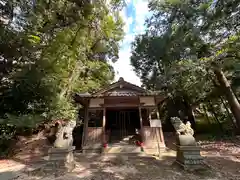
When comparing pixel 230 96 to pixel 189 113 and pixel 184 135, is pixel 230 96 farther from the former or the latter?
pixel 184 135

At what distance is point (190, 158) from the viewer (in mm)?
5578

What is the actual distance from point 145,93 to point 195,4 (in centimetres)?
568

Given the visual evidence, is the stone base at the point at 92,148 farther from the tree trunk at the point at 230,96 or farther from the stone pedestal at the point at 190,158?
the tree trunk at the point at 230,96

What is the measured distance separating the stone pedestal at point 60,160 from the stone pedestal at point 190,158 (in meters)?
3.91

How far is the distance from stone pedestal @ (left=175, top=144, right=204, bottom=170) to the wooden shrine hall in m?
3.07

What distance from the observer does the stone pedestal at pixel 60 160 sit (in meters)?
5.58

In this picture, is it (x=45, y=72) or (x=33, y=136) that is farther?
(x=33, y=136)

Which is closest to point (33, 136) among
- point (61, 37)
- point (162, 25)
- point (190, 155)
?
point (61, 37)

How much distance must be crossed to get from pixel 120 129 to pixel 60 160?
23.5ft

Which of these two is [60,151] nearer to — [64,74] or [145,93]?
[64,74]

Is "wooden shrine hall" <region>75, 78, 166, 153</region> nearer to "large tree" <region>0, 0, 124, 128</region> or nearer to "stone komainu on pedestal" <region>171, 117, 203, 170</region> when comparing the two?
"large tree" <region>0, 0, 124, 128</region>

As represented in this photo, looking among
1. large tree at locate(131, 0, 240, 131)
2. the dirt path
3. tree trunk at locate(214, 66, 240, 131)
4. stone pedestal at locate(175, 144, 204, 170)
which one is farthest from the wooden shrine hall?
tree trunk at locate(214, 66, 240, 131)

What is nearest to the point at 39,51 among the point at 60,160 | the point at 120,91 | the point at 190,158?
the point at 120,91

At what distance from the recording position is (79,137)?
11.8 metres
